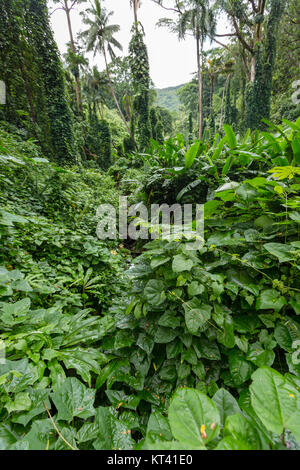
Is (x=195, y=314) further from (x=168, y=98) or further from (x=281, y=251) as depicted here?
(x=168, y=98)

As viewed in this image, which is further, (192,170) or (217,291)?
(192,170)

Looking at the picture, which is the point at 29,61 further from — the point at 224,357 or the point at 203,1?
the point at 203,1

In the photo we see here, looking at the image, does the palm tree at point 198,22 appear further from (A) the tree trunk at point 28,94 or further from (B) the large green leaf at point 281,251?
(B) the large green leaf at point 281,251

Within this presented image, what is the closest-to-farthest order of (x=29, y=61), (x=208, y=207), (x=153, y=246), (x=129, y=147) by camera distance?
1. (x=153, y=246)
2. (x=208, y=207)
3. (x=29, y=61)
4. (x=129, y=147)

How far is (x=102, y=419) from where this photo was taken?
622 millimetres

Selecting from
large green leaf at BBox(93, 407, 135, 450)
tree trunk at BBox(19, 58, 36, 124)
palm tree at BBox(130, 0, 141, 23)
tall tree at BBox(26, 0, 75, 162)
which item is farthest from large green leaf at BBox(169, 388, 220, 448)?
palm tree at BBox(130, 0, 141, 23)

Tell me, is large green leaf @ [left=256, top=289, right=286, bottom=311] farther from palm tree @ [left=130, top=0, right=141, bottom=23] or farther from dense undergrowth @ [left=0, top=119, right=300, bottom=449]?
palm tree @ [left=130, top=0, right=141, bottom=23]

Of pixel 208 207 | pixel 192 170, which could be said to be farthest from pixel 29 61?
pixel 208 207

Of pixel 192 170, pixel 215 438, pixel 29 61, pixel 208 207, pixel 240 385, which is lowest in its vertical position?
pixel 240 385

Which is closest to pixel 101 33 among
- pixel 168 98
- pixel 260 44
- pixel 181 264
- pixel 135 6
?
pixel 135 6

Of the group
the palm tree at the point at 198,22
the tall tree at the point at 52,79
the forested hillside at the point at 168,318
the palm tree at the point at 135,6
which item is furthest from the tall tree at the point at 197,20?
the forested hillside at the point at 168,318

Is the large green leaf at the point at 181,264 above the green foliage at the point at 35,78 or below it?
below

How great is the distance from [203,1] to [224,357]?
21.7 m

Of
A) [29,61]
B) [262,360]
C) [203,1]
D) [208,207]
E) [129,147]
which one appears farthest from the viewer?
[129,147]
